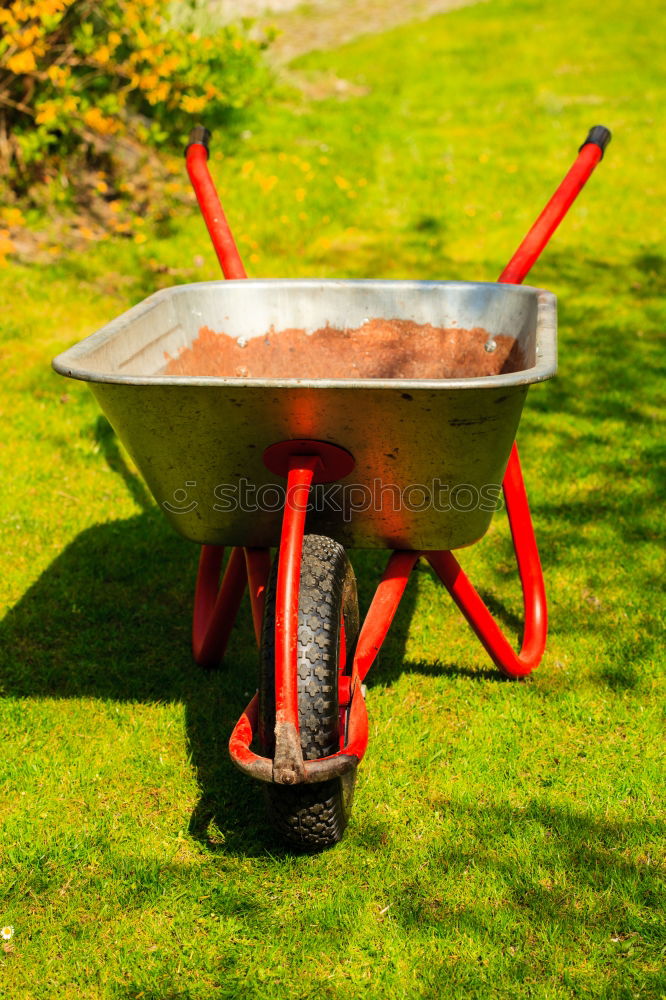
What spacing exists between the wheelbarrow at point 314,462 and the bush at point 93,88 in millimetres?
3425

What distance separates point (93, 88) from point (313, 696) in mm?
5452

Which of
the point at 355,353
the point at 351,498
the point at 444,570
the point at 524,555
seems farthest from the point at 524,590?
the point at 351,498

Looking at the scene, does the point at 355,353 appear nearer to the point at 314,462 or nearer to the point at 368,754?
the point at 314,462

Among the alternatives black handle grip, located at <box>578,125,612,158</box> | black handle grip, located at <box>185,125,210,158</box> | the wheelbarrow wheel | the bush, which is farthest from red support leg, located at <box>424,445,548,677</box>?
the bush

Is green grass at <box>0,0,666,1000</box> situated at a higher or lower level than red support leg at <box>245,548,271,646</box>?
lower

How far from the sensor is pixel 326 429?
6.05 ft

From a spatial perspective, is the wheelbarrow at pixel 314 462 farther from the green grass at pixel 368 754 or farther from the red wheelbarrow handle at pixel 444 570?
the green grass at pixel 368 754

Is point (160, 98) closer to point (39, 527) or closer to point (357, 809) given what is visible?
point (39, 527)

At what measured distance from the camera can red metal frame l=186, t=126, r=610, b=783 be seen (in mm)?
1718

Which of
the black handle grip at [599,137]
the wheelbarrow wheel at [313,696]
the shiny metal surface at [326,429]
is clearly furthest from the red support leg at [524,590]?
the black handle grip at [599,137]

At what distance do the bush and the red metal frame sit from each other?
10.5ft

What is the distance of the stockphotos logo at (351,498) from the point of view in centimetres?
199

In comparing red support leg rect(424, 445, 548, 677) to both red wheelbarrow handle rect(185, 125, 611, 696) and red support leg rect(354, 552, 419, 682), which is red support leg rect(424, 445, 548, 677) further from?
red support leg rect(354, 552, 419, 682)

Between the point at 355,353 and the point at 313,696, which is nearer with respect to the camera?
the point at 313,696
